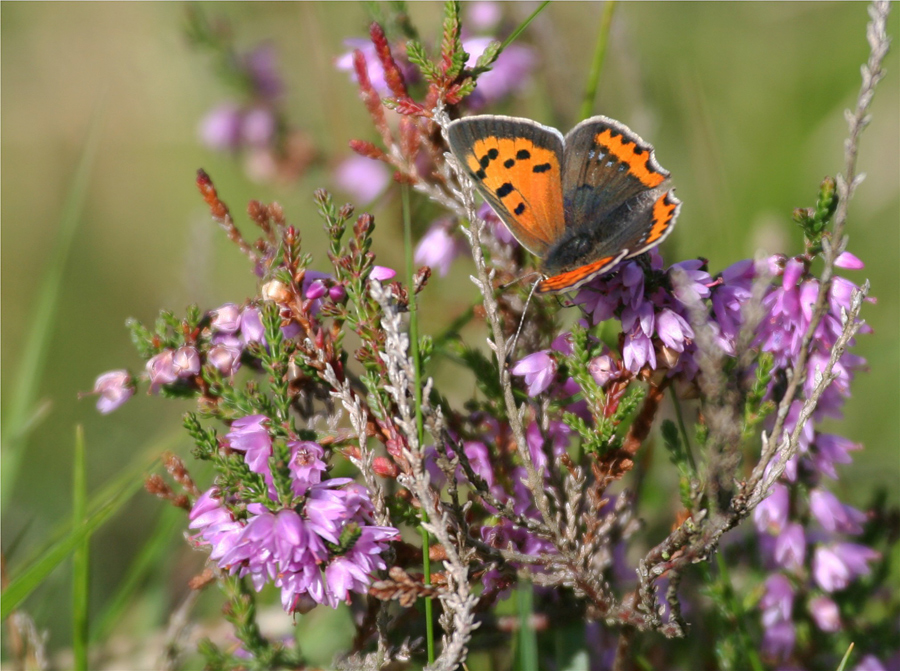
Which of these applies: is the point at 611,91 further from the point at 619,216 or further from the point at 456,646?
the point at 456,646

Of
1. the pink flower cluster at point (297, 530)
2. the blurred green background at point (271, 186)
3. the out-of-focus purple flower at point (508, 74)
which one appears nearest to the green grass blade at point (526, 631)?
the pink flower cluster at point (297, 530)

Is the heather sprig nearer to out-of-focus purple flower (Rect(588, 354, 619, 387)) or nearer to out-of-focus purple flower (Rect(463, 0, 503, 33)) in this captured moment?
out-of-focus purple flower (Rect(588, 354, 619, 387))

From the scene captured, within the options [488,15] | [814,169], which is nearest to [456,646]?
[488,15]

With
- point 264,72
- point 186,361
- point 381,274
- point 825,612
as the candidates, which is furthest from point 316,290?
point 264,72

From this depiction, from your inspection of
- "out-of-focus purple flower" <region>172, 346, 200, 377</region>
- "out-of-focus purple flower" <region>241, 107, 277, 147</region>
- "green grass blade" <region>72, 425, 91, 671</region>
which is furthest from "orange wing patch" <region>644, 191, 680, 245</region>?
"out-of-focus purple flower" <region>241, 107, 277, 147</region>

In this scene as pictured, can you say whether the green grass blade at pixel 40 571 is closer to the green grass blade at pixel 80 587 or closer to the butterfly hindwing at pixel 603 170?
the green grass blade at pixel 80 587

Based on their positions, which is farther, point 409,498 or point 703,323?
point 409,498
